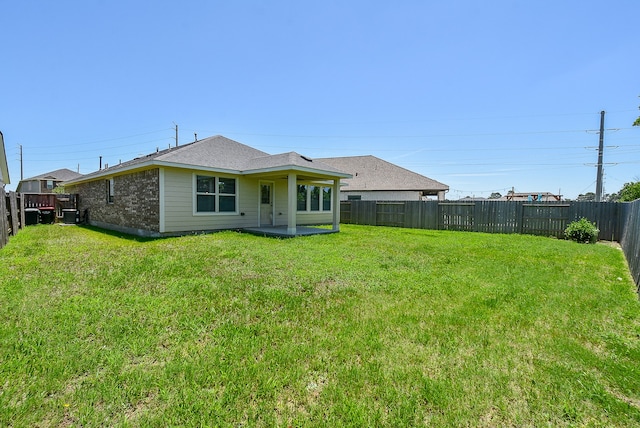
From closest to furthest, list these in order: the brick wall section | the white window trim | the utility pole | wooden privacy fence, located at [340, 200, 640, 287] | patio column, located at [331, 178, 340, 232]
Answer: the brick wall section
the white window trim
wooden privacy fence, located at [340, 200, 640, 287]
patio column, located at [331, 178, 340, 232]
the utility pole

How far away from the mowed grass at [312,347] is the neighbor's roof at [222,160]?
16.7 feet

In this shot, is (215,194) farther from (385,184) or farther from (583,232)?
(385,184)

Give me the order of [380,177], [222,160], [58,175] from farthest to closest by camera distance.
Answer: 1. [58,175]
2. [380,177]
3. [222,160]

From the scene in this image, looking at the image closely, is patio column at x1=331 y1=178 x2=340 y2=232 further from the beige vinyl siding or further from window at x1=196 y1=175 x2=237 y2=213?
window at x1=196 y1=175 x2=237 y2=213

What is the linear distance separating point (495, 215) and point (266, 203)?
10469mm

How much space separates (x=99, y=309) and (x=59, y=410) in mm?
1918

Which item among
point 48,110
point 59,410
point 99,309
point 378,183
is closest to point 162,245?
point 99,309

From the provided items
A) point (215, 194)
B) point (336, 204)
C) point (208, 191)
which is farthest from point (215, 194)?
point (336, 204)

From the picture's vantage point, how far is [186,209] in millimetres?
10508

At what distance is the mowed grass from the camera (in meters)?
2.03

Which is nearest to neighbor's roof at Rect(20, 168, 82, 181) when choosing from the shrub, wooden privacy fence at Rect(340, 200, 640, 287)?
wooden privacy fence at Rect(340, 200, 640, 287)

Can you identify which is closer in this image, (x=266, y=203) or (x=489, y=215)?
(x=266, y=203)

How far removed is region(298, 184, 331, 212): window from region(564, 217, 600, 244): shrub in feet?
33.5

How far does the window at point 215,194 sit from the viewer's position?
10898 mm
